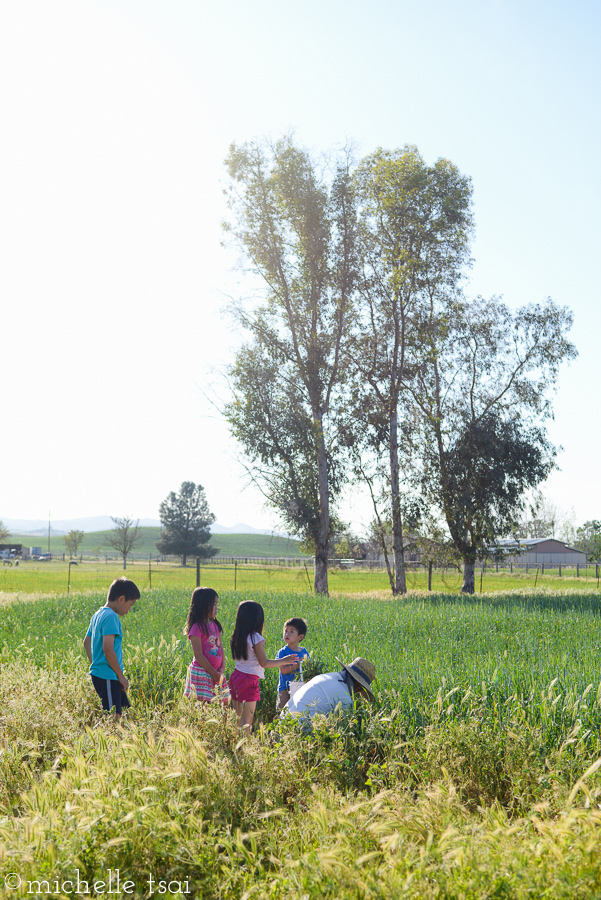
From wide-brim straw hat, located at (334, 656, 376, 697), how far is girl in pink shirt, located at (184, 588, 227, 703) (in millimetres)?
1309

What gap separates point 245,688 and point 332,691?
1069mm

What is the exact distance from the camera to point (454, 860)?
317 cm

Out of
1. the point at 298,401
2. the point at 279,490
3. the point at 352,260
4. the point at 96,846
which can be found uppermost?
the point at 352,260

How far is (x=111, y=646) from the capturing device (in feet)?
19.5

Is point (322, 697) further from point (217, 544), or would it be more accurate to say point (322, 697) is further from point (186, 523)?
point (217, 544)

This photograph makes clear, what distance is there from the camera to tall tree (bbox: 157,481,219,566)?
85812 millimetres

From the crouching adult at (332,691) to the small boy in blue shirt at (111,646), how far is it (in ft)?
5.71

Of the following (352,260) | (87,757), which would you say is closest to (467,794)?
(87,757)

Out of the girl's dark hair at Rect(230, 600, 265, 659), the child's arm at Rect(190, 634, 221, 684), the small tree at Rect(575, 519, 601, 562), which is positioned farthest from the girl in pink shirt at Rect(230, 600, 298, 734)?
the small tree at Rect(575, 519, 601, 562)

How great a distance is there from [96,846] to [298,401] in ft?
73.2

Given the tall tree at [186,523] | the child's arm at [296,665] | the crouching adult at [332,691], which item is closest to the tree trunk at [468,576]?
the child's arm at [296,665]

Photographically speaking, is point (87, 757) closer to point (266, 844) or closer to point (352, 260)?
point (266, 844)

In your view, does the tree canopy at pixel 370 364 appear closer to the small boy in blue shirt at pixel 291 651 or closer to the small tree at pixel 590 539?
the small boy in blue shirt at pixel 291 651

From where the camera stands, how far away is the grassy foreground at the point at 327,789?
10.2ft
